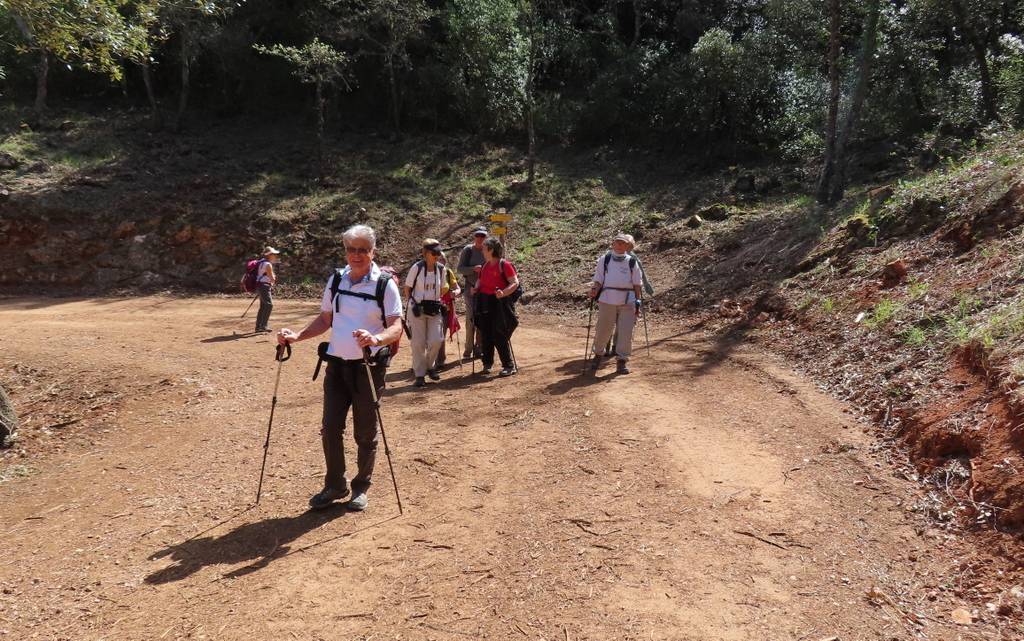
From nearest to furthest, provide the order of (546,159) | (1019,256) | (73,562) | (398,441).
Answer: (73,562)
(398,441)
(1019,256)
(546,159)

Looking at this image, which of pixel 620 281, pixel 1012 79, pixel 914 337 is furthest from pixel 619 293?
pixel 1012 79

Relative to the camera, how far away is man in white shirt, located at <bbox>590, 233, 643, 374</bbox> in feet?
30.5

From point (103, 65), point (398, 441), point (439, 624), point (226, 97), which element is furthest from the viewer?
point (226, 97)

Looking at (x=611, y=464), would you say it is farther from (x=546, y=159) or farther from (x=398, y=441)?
(x=546, y=159)

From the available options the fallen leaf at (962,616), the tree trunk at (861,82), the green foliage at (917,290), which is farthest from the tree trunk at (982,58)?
the fallen leaf at (962,616)

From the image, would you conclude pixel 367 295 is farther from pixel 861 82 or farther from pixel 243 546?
pixel 861 82

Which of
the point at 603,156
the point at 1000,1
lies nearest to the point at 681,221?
the point at 603,156

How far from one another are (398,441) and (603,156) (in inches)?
823

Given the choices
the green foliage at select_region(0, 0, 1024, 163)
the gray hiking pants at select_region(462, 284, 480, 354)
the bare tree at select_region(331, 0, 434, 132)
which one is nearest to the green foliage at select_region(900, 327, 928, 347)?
the gray hiking pants at select_region(462, 284, 480, 354)

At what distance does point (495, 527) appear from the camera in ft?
16.3

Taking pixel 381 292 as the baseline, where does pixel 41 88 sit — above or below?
above

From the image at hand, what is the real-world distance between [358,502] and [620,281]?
5.17 metres

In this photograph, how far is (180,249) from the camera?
20.5 meters

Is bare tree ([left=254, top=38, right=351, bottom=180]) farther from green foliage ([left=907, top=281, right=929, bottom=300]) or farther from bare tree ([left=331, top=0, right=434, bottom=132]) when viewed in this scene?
green foliage ([left=907, top=281, right=929, bottom=300])
